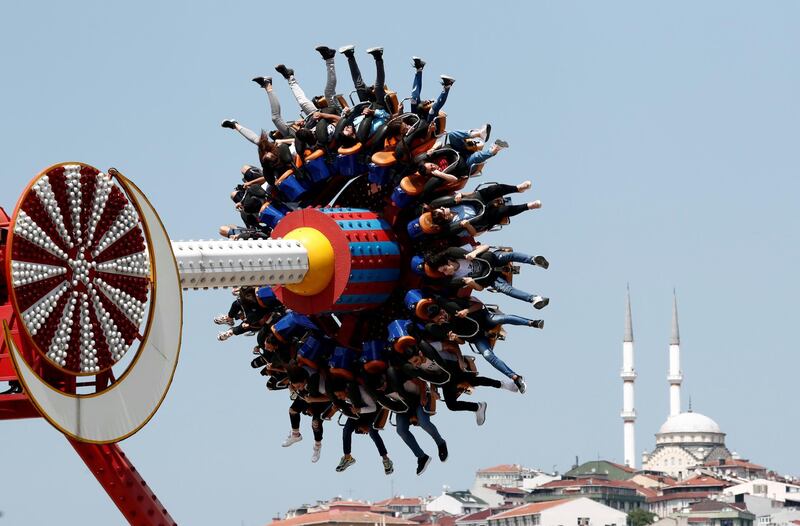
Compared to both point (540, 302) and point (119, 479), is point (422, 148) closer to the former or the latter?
point (540, 302)

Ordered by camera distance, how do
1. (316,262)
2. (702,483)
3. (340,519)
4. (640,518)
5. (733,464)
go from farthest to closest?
(733,464)
(702,483)
(640,518)
(340,519)
(316,262)

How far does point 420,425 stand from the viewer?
2270 centimetres

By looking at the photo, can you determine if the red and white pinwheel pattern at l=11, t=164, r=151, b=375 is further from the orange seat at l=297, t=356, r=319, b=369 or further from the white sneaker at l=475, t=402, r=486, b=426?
the white sneaker at l=475, t=402, r=486, b=426

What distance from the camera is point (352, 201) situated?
23125 millimetres

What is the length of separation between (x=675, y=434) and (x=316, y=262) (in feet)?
540

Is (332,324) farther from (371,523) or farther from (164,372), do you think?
(371,523)

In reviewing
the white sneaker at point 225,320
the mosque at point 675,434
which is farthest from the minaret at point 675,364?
the white sneaker at point 225,320

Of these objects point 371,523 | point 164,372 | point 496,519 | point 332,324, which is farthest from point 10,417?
point 496,519

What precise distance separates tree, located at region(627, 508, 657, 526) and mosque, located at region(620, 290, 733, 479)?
36.7 metres

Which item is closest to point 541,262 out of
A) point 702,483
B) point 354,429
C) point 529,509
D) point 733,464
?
point 354,429

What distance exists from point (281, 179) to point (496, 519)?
397 feet

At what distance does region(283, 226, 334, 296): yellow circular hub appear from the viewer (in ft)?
71.7

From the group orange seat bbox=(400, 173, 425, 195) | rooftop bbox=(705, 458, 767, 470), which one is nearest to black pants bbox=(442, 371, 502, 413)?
orange seat bbox=(400, 173, 425, 195)

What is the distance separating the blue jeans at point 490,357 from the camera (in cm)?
2192
